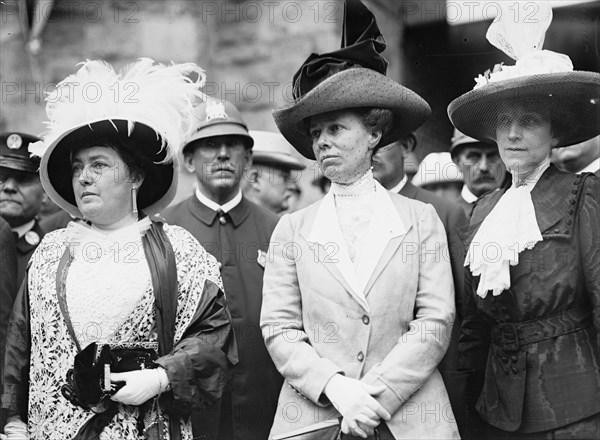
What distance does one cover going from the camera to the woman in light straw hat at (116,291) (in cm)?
382

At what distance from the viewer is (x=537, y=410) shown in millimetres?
3789

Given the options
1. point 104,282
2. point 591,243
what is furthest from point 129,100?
point 591,243

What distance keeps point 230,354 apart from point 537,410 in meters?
1.41

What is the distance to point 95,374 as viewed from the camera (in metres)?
3.71

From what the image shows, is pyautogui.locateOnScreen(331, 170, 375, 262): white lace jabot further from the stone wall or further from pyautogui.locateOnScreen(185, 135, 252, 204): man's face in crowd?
the stone wall

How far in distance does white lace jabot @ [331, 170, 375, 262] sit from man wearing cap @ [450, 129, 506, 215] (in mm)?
1953

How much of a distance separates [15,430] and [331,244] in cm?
169

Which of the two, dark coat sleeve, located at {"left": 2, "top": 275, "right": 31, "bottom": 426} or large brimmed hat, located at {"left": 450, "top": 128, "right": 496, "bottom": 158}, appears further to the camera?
large brimmed hat, located at {"left": 450, "top": 128, "right": 496, "bottom": 158}

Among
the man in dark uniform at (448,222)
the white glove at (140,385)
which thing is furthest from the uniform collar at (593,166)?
the white glove at (140,385)

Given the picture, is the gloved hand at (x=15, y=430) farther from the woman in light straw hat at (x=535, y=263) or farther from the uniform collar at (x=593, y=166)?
the uniform collar at (x=593, y=166)

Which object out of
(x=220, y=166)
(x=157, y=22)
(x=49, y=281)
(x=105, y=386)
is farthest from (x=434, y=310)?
(x=157, y=22)

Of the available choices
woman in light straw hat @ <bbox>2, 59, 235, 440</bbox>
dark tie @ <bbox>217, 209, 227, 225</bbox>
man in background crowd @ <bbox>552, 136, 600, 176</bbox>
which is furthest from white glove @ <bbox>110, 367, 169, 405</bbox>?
man in background crowd @ <bbox>552, 136, 600, 176</bbox>

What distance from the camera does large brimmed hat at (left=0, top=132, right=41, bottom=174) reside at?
18.3 feet

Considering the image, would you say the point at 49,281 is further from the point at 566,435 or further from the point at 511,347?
the point at 566,435
